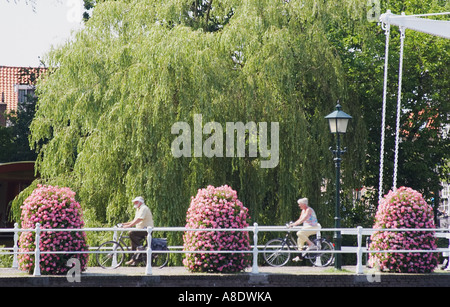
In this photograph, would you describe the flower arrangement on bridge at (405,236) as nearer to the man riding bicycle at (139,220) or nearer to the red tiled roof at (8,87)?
the man riding bicycle at (139,220)

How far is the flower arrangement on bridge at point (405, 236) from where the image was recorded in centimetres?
1572

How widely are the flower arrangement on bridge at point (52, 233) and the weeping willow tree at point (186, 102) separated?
620 centimetres

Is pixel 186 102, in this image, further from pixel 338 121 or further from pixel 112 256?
pixel 338 121

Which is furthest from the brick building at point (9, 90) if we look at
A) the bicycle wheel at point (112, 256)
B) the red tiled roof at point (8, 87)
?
the bicycle wheel at point (112, 256)

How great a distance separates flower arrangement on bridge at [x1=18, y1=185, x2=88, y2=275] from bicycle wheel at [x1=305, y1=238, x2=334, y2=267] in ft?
18.5

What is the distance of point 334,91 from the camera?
24.0m

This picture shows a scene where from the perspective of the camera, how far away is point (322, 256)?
736 inches

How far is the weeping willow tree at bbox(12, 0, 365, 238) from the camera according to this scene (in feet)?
71.2

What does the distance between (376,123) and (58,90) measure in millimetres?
11307

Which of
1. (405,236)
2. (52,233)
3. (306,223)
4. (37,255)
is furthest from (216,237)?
(405,236)

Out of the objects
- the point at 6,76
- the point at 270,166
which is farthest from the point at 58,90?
the point at 6,76
